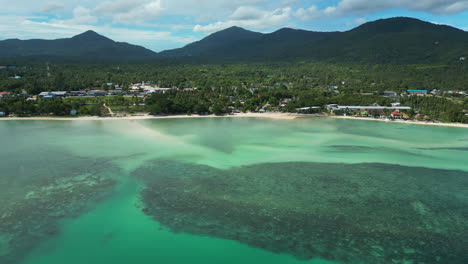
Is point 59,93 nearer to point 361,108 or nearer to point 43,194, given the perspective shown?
point 43,194

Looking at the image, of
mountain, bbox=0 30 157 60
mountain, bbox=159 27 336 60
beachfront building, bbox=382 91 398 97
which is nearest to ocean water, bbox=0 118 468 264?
beachfront building, bbox=382 91 398 97

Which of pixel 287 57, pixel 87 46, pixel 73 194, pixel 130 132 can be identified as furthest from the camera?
pixel 87 46

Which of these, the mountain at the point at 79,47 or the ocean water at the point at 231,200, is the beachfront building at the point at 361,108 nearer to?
the ocean water at the point at 231,200

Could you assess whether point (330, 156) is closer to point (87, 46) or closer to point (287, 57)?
point (287, 57)

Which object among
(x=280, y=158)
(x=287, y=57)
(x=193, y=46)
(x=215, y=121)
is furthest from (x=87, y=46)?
(x=280, y=158)


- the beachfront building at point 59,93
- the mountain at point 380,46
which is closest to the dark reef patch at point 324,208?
the beachfront building at point 59,93

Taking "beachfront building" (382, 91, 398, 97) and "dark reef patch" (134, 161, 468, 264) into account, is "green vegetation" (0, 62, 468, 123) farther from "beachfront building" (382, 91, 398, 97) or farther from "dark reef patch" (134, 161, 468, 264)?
"dark reef patch" (134, 161, 468, 264)
